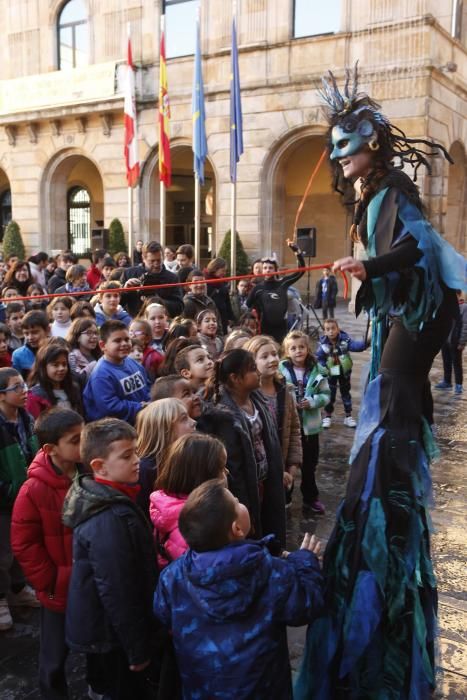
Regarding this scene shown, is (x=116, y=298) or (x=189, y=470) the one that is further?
(x=116, y=298)

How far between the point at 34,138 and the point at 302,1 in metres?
9.49

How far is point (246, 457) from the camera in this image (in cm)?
327

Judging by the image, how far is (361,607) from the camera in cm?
240

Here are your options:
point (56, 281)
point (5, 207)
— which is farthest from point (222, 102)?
point (5, 207)

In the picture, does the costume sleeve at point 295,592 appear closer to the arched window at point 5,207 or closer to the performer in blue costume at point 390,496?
the performer in blue costume at point 390,496

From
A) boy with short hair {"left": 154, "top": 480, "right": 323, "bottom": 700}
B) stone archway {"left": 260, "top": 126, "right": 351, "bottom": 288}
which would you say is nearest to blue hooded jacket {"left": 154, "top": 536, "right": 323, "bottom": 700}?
boy with short hair {"left": 154, "top": 480, "right": 323, "bottom": 700}

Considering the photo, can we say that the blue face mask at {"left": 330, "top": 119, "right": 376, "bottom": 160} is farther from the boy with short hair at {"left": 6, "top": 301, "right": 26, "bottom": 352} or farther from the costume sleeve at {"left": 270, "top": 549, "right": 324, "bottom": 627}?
the boy with short hair at {"left": 6, "top": 301, "right": 26, "bottom": 352}

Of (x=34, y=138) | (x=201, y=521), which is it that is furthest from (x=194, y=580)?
(x=34, y=138)

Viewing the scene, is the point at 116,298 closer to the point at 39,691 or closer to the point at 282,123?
the point at 39,691

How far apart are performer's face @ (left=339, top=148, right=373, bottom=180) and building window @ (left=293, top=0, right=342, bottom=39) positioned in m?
15.0

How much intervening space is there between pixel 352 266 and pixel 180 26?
1813 cm

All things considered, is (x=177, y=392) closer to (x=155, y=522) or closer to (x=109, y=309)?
(x=155, y=522)

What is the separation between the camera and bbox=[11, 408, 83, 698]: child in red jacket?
2781 mm

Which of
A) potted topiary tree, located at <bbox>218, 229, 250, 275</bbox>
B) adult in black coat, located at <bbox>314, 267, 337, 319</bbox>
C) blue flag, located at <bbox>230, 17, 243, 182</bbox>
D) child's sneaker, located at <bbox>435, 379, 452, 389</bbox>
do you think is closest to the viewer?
child's sneaker, located at <bbox>435, 379, 452, 389</bbox>
